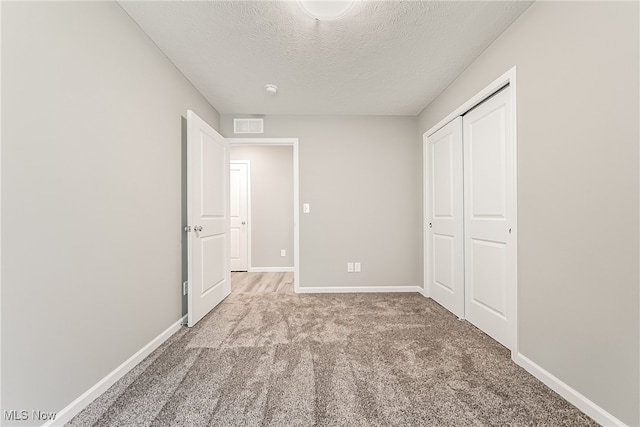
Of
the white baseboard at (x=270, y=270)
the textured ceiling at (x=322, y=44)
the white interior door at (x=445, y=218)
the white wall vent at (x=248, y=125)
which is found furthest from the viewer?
the white baseboard at (x=270, y=270)

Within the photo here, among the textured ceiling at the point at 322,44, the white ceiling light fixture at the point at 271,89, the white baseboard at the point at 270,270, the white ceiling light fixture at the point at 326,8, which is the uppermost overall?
the textured ceiling at the point at 322,44

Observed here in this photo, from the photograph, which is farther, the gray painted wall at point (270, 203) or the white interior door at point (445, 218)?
the gray painted wall at point (270, 203)

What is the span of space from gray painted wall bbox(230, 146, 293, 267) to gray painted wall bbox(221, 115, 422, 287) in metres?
1.55

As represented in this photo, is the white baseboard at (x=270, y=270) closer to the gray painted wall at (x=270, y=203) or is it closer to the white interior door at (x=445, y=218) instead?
the gray painted wall at (x=270, y=203)

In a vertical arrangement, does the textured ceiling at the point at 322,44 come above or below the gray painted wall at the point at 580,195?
above

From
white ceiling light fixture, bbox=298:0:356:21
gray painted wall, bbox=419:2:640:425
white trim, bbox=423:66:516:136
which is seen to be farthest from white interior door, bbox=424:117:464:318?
white ceiling light fixture, bbox=298:0:356:21

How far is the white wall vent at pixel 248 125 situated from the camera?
141 inches

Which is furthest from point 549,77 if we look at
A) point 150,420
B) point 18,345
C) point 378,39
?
point 18,345

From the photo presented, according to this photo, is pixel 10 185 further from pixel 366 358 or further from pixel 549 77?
pixel 549 77

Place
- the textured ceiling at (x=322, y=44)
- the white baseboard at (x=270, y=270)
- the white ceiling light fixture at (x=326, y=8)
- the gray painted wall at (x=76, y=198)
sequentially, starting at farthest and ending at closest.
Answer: the white baseboard at (x=270, y=270), the textured ceiling at (x=322, y=44), the white ceiling light fixture at (x=326, y=8), the gray painted wall at (x=76, y=198)

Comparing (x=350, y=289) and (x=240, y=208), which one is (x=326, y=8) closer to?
(x=350, y=289)

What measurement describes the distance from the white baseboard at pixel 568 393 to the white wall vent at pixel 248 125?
338 cm

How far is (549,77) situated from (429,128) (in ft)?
5.61

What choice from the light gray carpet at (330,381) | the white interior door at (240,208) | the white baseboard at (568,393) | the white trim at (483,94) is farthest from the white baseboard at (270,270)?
the white baseboard at (568,393)
